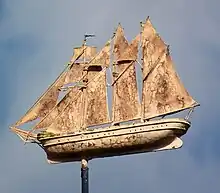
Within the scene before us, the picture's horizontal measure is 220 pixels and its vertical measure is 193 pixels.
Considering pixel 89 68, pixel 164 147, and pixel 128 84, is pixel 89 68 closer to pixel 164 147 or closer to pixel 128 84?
pixel 128 84

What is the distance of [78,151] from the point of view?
39.2 meters

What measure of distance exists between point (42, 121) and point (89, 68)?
10.00 ft

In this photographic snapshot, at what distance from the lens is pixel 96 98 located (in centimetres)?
4219

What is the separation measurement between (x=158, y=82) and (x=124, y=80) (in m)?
1.75

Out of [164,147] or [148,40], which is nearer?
[164,147]

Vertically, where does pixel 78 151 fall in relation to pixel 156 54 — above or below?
below

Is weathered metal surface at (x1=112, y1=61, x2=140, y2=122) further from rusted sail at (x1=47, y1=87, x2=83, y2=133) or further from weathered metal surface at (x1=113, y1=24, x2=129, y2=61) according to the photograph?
rusted sail at (x1=47, y1=87, x2=83, y2=133)

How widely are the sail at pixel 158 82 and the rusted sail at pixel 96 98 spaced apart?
1.93 meters

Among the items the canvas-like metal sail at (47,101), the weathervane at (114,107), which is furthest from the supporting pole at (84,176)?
the canvas-like metal sail at (47,101)

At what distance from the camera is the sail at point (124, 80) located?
4156 centimetres

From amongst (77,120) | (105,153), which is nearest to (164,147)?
(105,153)

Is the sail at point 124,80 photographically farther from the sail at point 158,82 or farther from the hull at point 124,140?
the hull at point 124,140

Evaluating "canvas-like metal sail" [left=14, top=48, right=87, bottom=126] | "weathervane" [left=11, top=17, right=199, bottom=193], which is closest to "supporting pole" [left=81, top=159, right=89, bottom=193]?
"weathervane" [left=11, top=17, right=199, bottom=193]

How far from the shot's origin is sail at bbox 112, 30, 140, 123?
4156cm
